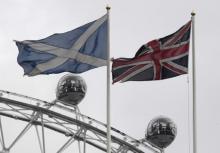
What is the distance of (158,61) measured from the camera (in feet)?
102

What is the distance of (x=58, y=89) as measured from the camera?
37.2 meters

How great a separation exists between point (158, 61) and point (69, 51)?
3094 millimetres

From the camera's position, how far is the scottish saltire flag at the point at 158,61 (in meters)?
31.0

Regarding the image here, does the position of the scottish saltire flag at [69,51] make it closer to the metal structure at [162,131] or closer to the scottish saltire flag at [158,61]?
the scottish saltire flag at [158,61]

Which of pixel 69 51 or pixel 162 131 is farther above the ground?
pixel 69 51

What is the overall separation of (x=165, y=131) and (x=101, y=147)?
334 cm

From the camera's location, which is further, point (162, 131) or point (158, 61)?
point (162, 131)

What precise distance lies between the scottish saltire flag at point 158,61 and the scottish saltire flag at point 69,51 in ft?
2.59

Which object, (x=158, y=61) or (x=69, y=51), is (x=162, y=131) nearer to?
(x=158, y=61)

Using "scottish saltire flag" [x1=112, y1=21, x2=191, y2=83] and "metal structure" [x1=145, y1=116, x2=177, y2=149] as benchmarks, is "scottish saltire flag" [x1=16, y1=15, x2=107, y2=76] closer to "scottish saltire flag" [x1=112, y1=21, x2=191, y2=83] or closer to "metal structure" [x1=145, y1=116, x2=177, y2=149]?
"scottish saltire flag" [x1=112, y1=21, x2=191, y2=83]

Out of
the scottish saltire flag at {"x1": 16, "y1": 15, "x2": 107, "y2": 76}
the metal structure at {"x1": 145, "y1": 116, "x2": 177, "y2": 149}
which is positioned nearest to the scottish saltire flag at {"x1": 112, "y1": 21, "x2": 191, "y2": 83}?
the scottish saltire flag at {"x1": 16, "y1": 15, "x2": 107, "y2": 76}

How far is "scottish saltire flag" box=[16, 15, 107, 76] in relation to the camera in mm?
30922

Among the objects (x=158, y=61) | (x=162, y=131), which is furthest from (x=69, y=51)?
(x=162, y=131)

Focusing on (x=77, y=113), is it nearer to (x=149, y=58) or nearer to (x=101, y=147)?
(x=101, y=147)
